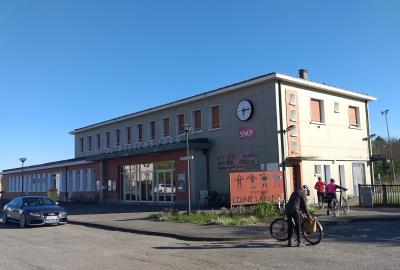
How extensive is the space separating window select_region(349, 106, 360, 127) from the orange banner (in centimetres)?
1147

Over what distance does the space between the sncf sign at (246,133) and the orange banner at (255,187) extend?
16.2 ft

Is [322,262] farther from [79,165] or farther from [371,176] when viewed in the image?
[79,165]

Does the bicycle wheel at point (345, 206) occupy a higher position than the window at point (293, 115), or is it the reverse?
the window at point (293, 115)

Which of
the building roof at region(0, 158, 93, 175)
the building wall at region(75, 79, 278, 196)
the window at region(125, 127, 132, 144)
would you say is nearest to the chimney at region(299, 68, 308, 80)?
the building wall at region(75, 79, 278, 196)

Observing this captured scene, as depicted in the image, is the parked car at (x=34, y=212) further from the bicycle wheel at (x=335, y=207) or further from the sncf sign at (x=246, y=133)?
the sncf sign at (x=246, y=133)

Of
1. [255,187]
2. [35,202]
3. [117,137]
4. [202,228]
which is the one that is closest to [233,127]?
[255,187]

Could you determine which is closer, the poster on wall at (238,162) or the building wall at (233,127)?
the building wall at (233,127)

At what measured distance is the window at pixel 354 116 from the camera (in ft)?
102

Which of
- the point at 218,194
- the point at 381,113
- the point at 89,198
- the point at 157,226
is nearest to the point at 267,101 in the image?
the point at 218,194

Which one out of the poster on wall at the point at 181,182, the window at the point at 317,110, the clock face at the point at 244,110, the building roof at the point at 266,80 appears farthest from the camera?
the poster on wall at the point at 181,182

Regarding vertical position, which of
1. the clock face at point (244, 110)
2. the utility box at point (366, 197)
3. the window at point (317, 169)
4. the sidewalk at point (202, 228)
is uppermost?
the clock face at point (244, 110)

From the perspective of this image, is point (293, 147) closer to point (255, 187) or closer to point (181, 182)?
point (255, 187)

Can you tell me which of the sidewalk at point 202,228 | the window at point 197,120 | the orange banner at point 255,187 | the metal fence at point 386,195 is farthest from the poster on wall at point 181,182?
the metal fence at point 386,195

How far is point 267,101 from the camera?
25766 mm
